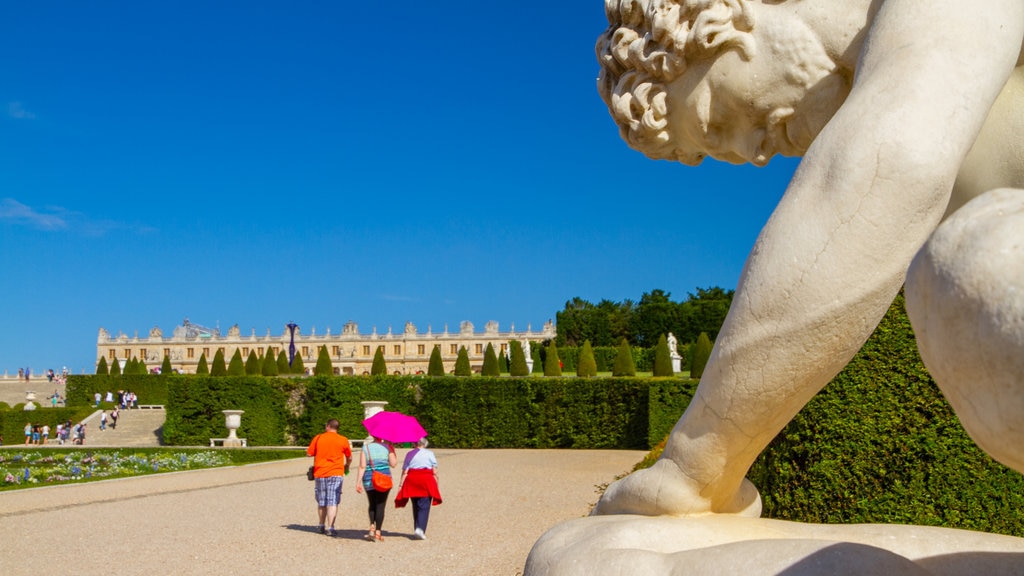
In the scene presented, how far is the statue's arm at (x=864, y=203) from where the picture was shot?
1247 millimetres

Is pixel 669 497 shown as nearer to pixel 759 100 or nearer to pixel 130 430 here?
pixel 759 100

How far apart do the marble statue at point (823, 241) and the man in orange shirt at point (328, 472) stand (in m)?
8.75

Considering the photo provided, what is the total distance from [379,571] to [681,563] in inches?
290

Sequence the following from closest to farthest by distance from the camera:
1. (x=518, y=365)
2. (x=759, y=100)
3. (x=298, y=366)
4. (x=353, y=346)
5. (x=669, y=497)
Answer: (x=669, y=497)
(x=759, y=100)
(x=518, y=365)
(x=298, y=366)
(x=353, y=346)

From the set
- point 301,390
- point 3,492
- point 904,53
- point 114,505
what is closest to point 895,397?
point 904,53

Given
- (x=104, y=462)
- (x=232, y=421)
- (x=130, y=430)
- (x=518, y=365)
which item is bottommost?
(x=104, y=462)

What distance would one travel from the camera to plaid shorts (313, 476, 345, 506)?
1002 centimetres

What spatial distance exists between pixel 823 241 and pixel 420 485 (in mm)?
8749

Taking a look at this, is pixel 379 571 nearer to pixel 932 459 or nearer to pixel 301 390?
pixel 932 459

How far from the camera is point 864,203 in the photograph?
125 centimetres

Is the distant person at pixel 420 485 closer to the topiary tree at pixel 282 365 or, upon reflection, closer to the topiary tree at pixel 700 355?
the topiary tree at pixel 700 355

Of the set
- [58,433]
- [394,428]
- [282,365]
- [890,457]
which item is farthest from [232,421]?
[890,457]

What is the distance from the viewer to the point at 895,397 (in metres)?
5.59

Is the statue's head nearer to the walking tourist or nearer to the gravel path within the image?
the gravel path
